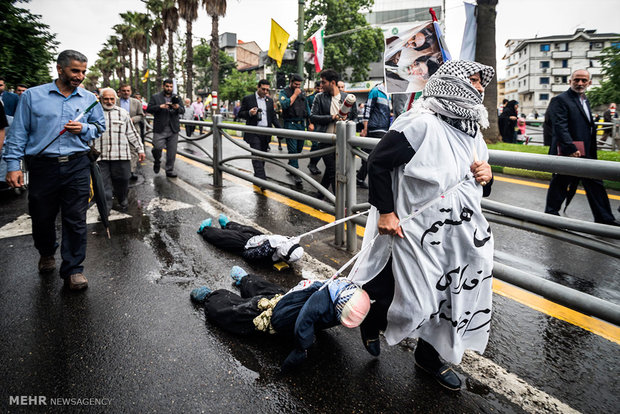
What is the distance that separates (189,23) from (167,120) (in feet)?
80.4

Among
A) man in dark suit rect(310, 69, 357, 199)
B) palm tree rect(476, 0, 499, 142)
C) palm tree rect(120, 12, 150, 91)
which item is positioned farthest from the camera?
palm tree rect(120, 12, 150, 91)

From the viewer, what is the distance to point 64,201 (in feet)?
11.4

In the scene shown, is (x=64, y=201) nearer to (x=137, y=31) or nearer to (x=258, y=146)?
(x=258, y=146)

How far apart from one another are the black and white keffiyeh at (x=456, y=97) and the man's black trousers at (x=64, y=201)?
120 inches

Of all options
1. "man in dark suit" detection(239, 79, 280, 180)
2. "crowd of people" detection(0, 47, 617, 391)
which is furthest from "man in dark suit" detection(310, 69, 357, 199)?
"crowd of people" detection(0, 47, 617, 391)

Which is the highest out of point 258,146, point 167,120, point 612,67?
point 612,67

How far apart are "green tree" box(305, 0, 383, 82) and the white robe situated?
37004mm

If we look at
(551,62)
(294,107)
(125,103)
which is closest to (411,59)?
(294,107)

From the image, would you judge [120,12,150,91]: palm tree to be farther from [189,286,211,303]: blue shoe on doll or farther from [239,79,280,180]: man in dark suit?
[189,286,211,303]: blue shoe on doll

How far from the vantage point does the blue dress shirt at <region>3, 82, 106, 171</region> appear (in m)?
3.24

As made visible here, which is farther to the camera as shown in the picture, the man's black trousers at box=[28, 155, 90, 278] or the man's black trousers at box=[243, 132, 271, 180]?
the man's black trousers at box=[243, 132, 271, 180]

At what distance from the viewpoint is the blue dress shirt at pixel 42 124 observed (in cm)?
324

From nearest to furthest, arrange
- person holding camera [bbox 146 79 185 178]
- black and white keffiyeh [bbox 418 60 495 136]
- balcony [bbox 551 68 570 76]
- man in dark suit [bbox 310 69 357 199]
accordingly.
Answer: black and white keffiyeh [bbox 418 60 495 136]
man in dark suit [bbox 310 69 357 199]
person holding camera [bbox 146 79 185 178]
balcony [bbox 551 68 570 76]

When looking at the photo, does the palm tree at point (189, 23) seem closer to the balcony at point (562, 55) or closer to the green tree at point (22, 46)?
the green tree at point (22, 46)
